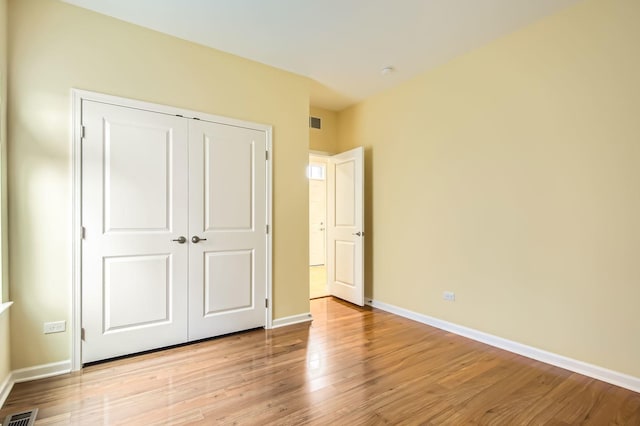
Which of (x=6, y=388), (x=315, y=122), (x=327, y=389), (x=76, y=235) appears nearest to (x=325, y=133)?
(x=315, y=122)

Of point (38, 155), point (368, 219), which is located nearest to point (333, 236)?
point (368, 219)

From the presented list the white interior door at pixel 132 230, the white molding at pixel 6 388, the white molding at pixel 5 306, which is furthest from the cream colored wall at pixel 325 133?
the white molding at pixel 6 388

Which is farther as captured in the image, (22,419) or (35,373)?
(35,373)

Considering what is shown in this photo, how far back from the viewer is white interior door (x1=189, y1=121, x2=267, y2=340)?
300cm

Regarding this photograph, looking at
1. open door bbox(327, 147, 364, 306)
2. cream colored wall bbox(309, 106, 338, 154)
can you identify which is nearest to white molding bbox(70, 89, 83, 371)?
cream colored wall bbox(309, 106, 338, 154)

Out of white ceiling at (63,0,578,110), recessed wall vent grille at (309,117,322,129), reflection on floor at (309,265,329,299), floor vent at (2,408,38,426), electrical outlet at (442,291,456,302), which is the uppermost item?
white ceiling at (63,0,578,110)

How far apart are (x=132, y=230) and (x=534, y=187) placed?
3.55m

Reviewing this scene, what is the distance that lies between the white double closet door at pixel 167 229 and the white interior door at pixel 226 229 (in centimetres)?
1

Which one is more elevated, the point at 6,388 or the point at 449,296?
the point at 449,296

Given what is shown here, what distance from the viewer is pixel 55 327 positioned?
7.90 feet

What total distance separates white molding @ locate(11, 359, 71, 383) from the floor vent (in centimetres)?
51

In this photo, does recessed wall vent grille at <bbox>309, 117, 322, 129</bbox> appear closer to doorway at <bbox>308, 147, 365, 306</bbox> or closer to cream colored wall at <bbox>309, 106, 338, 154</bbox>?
cream colored wall at <bbox>309, 106, 338, 154</bbox>

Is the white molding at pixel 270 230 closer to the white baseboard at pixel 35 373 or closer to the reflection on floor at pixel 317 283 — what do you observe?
the reflection on floor at pixel 317 283

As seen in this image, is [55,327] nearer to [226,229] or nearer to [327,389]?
[226,229]
